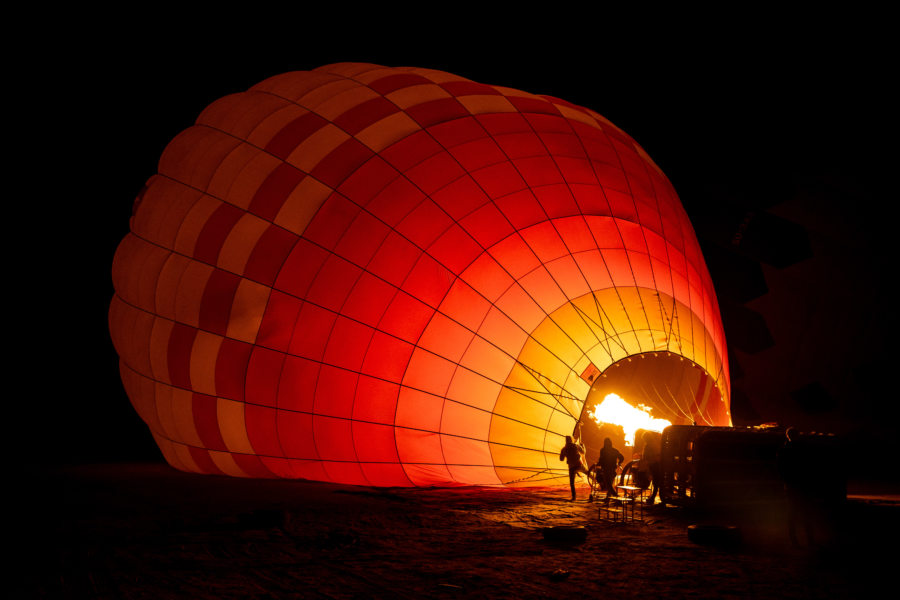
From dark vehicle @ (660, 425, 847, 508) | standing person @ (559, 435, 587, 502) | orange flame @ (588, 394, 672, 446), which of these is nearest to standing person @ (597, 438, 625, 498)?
standing person @ (559, 435, 587, 502)

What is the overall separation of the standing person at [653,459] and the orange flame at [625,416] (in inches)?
35.1

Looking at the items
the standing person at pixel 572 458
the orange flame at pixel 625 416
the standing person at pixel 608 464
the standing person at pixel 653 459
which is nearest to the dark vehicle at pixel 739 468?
the standing person at pixel 653 459

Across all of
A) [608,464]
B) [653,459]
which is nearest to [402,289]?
[608,464]

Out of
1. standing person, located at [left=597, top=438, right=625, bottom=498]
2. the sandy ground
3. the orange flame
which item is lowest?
the sandy ground

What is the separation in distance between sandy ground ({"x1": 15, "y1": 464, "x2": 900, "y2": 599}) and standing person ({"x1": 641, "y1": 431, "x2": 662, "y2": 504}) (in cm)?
18

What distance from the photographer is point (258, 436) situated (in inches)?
225

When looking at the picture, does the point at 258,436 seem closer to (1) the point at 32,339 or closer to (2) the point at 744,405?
(2) the point at 744,405

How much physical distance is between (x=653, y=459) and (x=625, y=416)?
45.2 inches

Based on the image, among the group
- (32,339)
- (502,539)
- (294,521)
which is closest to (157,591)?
(294,521)

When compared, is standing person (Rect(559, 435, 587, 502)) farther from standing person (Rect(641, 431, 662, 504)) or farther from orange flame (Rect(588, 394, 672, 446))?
orange flame (Rect(588, 394, 672, 446))

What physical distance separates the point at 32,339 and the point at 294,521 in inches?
558

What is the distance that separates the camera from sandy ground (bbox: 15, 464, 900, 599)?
2.62m

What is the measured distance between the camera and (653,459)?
16.1 feet

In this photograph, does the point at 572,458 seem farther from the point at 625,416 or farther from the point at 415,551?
the point at 415,551
